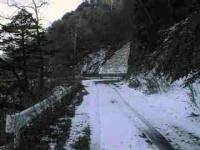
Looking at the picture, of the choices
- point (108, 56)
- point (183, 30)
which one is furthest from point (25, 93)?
point (108, 56)

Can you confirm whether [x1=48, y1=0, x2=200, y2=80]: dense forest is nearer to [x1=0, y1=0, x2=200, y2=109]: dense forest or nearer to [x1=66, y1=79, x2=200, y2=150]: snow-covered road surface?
[x1=0, y1=0, x2=200, y2=109]: dense forest

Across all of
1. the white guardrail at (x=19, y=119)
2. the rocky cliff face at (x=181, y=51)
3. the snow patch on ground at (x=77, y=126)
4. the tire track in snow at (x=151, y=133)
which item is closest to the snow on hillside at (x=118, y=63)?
the snow patch on ground at (x=77, y=126)

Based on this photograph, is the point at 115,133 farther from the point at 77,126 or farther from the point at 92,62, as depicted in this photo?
the point at 92,62

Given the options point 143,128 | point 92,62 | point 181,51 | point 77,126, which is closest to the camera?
point 181,51

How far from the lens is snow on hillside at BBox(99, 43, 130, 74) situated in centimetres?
7175

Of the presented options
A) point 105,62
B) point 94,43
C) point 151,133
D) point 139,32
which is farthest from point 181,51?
point 94,43

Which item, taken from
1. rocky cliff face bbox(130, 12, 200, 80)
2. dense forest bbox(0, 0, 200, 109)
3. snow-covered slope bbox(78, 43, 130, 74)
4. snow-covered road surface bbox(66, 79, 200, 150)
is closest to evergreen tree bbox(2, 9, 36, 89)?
dense forest bbox(0, 0, 200, 109)

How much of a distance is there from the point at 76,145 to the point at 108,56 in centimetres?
7110

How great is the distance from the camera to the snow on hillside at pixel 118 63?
71750 mm

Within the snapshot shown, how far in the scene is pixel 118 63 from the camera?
242 ft

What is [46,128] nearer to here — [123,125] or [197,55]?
[123,125]

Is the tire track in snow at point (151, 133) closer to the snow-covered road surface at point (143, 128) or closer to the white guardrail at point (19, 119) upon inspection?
the snow-covered road surface at point (143, 128)

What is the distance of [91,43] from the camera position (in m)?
87.3

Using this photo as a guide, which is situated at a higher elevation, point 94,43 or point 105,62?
point 94,43
